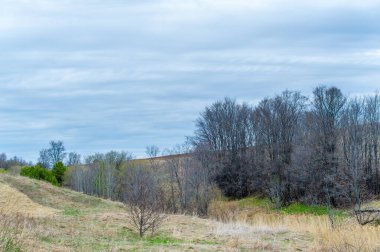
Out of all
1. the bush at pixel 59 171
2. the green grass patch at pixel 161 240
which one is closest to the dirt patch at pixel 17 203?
the green grass patch at pixel 161 240

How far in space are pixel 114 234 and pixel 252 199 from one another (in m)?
51.6

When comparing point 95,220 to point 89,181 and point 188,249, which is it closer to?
point 188,249

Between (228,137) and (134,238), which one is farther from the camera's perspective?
(228,137)

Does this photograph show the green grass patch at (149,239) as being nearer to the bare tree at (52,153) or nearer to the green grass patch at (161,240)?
the green grass patch at (161,240)

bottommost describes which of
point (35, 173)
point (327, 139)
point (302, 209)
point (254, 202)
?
point (302, 209)

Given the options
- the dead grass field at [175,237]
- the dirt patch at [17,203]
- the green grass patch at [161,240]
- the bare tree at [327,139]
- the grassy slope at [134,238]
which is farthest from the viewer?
the bare tree at [327,139]

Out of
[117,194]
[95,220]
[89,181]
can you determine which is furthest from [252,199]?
[95,220]

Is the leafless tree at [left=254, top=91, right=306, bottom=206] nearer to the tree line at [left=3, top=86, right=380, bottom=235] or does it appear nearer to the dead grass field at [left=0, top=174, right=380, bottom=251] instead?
the tree line at [left=3, top=86, right=380, bottom=235]

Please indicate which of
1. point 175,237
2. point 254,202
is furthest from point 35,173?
point 175,237

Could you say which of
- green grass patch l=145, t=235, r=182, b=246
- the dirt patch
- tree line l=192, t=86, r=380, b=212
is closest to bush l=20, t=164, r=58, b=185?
tree line l=192, t=86, r=380, b=212

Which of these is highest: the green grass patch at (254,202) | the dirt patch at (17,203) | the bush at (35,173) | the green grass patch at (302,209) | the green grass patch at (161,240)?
the bush at (35,173)

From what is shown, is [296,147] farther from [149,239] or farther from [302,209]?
[149,239]

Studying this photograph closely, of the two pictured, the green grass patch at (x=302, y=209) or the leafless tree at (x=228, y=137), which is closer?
the green grass patch at (x=302, y=209)

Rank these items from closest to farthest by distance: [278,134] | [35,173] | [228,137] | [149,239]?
1. [149,239]
2. [35,173]
3. [278,134]
4. [228,137]
